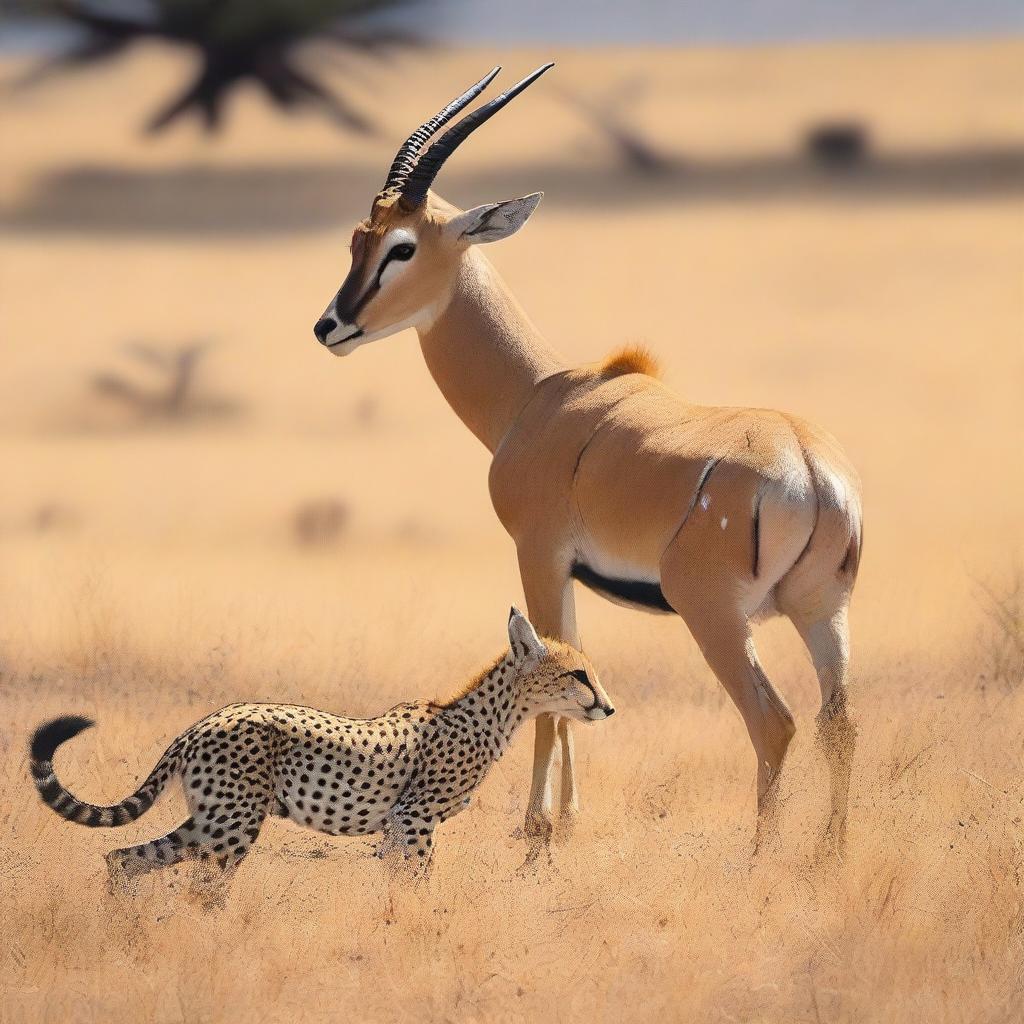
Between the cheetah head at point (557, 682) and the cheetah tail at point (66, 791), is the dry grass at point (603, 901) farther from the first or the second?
the cheetah head at point (557, 682)

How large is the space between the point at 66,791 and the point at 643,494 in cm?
243

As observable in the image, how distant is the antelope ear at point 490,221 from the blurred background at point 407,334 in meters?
3.66

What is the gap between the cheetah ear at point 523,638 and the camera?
6891 mm

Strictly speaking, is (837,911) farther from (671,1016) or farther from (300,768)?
(300,768)

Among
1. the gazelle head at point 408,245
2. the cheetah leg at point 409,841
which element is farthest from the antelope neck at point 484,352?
the cheetah leg at point 409,841

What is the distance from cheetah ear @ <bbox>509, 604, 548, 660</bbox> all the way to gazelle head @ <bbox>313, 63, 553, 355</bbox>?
1912mm

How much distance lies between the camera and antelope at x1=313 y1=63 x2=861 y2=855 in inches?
275

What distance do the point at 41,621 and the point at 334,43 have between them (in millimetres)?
30192

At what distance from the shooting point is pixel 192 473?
72.5 feet

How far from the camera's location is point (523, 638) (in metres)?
6.96

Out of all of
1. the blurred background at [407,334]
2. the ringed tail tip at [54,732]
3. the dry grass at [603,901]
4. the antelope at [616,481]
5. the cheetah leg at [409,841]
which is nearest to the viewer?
the dry grass at [603,901]

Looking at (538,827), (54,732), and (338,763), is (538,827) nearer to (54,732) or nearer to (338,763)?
(338,763)

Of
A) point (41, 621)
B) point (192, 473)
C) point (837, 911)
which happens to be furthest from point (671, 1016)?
point (192, 473)

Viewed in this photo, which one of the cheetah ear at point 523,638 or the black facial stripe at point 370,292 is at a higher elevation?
the black facial stripe at point 370,292
